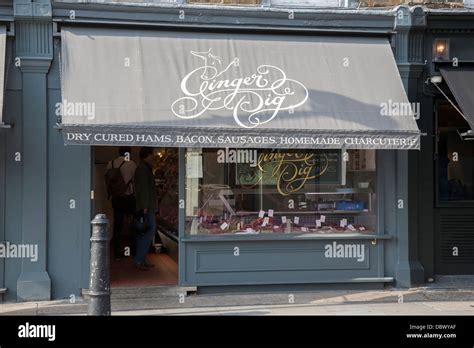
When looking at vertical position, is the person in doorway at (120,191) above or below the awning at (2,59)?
below

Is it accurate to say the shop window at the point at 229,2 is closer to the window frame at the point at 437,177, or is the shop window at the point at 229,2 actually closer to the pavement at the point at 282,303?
the window frame at the point at 437,177

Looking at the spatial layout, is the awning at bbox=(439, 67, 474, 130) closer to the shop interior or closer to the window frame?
the window frame

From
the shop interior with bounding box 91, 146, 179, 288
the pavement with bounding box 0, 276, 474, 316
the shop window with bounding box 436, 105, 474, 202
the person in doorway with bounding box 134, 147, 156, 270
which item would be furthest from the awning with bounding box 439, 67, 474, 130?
the person in doorway with bounding box 134, 147, 156, 270

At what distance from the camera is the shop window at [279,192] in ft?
29.0

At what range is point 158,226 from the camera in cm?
1143

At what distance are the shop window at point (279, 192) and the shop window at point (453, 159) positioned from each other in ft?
4.21

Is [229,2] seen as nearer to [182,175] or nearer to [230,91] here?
[230,91]

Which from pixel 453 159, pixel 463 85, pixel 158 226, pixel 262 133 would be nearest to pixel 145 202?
pixel 158 226

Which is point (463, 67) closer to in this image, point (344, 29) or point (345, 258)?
point (344, 29)

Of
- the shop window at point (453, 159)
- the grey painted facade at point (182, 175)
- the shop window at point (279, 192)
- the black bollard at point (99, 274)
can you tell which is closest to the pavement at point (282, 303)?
the grey painted facade at point (182, 175)

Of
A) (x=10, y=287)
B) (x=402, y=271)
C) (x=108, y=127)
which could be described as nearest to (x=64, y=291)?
(x=10, y=287)

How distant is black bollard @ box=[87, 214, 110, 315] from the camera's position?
19.3ft

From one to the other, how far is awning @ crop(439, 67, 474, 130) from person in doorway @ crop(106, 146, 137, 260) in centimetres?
545
